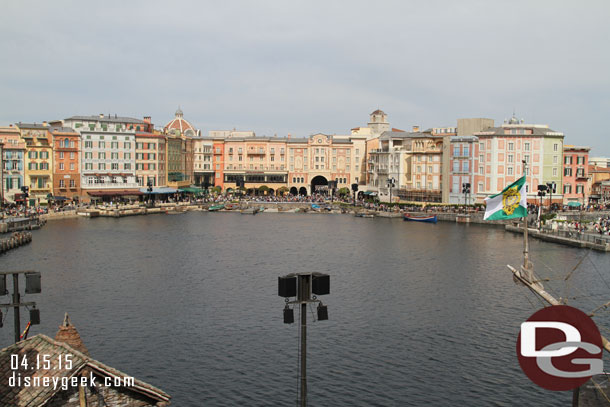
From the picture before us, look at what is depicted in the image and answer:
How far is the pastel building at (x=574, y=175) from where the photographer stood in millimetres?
97062

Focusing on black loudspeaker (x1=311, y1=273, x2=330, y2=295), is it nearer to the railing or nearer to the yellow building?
the railing

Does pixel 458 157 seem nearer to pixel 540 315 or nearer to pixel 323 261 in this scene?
pixel 323 261

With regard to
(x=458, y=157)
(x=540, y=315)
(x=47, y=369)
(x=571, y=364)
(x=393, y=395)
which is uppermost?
(x=458, y=157)

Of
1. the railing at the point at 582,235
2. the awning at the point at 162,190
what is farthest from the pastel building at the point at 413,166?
the awning at the point at 162,190

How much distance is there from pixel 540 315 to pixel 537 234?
66.5 metres

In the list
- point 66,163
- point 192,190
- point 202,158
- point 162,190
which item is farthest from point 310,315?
point 202,158

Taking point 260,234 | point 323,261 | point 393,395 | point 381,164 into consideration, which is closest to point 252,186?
point 381,164

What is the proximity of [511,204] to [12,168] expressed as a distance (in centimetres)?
9505

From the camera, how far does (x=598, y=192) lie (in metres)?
129

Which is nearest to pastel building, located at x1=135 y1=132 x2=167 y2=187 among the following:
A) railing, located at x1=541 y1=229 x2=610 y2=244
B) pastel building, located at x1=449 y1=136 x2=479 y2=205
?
pastel building, located at x1=449 y1=136 x2=479 y2=205

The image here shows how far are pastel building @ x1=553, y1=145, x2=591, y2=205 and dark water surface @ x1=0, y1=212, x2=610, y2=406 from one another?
1336 inches

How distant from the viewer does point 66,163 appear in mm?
102938

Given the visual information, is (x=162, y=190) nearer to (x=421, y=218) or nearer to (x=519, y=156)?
(x=421, y=218)

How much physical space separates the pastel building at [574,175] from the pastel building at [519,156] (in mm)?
4598
